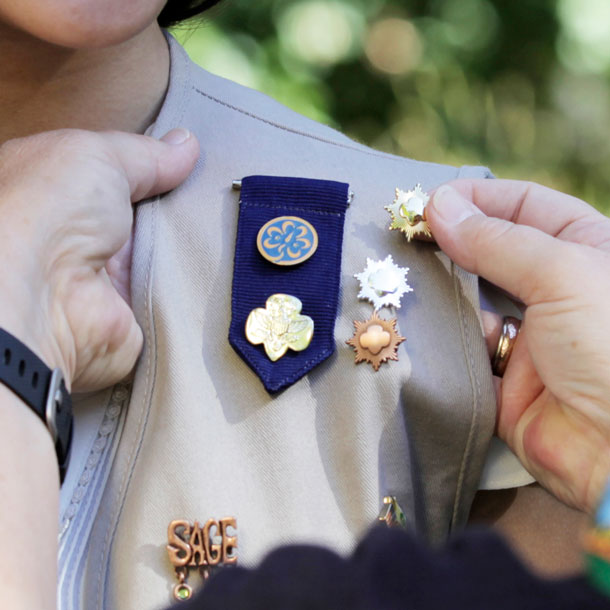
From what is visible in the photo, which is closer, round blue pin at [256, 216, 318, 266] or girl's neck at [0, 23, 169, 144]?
round blue pin at [256, 216, 318, 266]

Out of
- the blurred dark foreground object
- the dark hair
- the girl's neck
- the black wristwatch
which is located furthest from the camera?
the dark hair

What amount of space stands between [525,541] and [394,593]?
2.37 feet

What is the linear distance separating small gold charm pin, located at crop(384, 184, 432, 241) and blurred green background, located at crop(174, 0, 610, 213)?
177 centimetres

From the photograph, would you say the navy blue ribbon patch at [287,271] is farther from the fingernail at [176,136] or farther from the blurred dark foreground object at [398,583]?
the blurred dark foreground object at [398,583]

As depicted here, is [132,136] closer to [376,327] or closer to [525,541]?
[376,327]

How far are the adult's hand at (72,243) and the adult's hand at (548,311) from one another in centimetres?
34

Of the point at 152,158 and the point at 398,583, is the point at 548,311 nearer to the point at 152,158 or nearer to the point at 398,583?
the point at 152,158

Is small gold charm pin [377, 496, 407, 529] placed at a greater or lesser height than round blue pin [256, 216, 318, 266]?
lesser

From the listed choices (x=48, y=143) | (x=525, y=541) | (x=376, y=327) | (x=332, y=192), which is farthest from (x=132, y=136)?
(x=525, y=541)

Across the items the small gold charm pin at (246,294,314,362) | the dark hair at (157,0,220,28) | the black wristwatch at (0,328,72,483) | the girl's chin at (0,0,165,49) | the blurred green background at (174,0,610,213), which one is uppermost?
the girl's chin at (0,0,165,49)

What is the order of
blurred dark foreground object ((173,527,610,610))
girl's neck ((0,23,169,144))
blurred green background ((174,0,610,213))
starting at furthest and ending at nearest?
blurred green background ((174,0,610,213)), girl's neck ((0,23,169,144)), blurred dark foreground object ((173,527,610,610))

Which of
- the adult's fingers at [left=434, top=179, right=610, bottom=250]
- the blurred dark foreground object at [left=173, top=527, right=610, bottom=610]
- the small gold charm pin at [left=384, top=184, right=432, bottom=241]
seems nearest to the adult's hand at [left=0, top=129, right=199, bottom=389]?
the small gold charm pin at [left=384, top=184, right=432, bottom=241]

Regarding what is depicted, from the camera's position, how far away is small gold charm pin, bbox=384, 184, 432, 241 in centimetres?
104

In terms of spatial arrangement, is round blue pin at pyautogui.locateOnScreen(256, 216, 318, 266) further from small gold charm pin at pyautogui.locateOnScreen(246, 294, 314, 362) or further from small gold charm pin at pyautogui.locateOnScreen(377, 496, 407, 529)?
small gold charm pin at pyautogui.locateOnScreen(377, 496, 407, 529)
